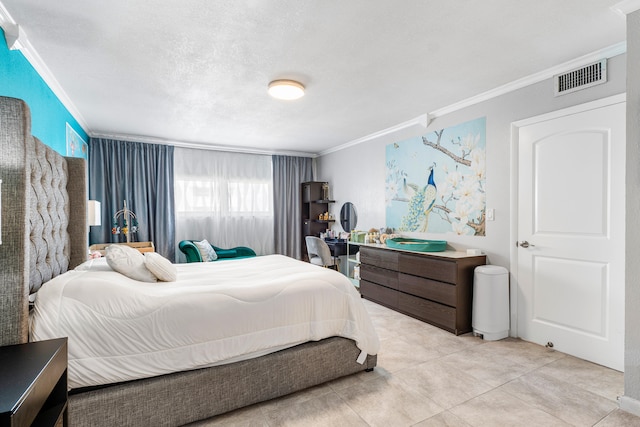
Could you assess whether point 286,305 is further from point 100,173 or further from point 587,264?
point 100,173

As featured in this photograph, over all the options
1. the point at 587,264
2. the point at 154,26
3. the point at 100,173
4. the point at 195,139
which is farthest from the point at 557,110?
the point at 100,173

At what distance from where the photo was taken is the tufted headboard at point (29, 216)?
1348 mm

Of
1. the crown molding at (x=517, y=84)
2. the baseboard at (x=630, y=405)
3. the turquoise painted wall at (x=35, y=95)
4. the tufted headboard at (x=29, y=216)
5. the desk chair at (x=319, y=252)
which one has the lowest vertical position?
the baseboard at (x=630, y=405)

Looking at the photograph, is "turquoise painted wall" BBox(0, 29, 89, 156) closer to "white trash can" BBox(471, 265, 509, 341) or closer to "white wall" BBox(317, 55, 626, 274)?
"white wall" BBox(317, 55, 626, 274)

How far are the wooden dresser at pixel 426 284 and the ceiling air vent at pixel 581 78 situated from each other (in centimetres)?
173

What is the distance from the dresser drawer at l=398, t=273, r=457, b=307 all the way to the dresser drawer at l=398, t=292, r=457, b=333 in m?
0.06

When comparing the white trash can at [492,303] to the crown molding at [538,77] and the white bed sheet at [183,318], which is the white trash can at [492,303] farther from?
the crown molding at [538,77]

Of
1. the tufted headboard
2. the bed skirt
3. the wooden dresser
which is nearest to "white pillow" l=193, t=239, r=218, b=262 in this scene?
the tufted headboard

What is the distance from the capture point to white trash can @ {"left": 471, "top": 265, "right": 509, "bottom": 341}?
304 cm

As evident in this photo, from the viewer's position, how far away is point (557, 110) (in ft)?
9.10

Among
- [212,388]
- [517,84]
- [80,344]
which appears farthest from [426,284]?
[80,344]

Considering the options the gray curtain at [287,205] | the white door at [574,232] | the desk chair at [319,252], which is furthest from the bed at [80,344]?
the gray curtain at [287,205]

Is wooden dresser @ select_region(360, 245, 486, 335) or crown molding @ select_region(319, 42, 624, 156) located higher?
crown molding @ select_region(319, 42, 624, 156)

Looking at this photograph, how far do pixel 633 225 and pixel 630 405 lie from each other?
111cm
